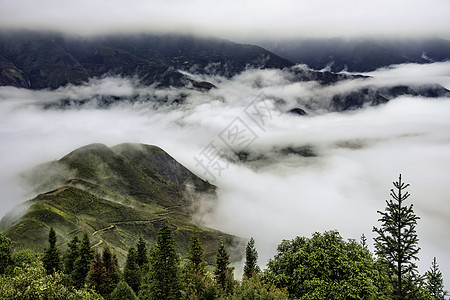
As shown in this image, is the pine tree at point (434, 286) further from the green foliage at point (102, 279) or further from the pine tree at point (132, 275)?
the pine tree at point (132, 275)

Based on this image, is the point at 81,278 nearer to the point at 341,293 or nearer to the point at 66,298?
the point at 66,298

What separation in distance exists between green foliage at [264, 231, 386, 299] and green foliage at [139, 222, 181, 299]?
25.6 meters

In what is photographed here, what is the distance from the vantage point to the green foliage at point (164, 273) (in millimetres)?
62812

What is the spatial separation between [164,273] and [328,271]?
37.6m

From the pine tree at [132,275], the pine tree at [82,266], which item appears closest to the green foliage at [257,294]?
the pine tree at [82,266]

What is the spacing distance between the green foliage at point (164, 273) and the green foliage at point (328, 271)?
83.9 ft

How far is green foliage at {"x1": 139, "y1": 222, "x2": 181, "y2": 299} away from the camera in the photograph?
206ft

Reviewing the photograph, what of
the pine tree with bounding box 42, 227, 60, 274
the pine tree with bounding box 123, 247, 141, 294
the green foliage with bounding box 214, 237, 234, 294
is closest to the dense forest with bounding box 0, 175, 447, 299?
the green foliage with bounding box 214, 237, 234, 294

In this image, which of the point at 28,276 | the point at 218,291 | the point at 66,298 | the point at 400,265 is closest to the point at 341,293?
the point at 400,265

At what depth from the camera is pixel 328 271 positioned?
3994cm

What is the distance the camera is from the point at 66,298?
116 ft

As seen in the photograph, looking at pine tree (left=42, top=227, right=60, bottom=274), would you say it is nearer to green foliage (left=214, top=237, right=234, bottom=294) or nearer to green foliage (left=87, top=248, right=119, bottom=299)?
Answer: green foliage (left=87, top=248, right=119, bottom=299)

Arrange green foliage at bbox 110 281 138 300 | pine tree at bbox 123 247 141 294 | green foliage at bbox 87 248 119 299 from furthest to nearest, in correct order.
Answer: pine tree at bbox 123 247 141 294
green foliage at bbox 87 248 119 299
green foliage at bbox 110 281 138 300

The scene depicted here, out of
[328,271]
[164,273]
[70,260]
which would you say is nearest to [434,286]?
[328,271]
